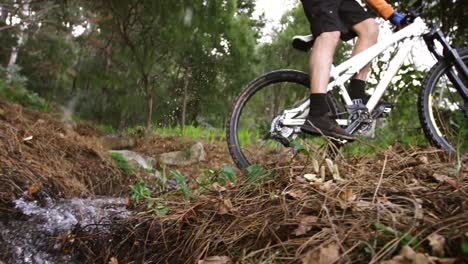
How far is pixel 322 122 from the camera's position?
2.20 m

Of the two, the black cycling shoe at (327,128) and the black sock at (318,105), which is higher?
the black sock at (318,105)

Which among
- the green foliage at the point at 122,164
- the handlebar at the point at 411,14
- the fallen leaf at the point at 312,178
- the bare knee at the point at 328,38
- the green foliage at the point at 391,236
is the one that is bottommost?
the green foliage at the point at 122,164

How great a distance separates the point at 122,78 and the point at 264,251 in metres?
6.94

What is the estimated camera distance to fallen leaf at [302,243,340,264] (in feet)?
2.69

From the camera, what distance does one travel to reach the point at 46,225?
5.45 feet

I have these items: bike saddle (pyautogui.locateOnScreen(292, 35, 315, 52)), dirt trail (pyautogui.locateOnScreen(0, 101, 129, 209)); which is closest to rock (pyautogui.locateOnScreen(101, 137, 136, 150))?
dirt trail (pyautogui.locateOnScreen(0, 101, 129, 209))

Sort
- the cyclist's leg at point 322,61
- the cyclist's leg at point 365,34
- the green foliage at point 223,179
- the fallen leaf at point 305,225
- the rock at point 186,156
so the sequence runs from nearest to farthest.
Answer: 1. the fallen leaf at point 305,225
2. the green foliage at point 223,179
3. the cyclist's leg at point 322,61
4. the cyclist's leg at point 365,34
5. the rock at point 186,156

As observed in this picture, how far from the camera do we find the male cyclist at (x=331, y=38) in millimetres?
2213

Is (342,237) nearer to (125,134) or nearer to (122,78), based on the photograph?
(125,134)

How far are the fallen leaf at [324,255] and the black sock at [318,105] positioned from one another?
1.42 meters

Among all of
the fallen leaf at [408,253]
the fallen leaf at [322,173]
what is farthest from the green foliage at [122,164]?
the fallen leaf at [408,253]

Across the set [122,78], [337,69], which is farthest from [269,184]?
[122,78]

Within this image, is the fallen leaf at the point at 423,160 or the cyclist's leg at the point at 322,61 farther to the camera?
the cyclist's leg at the point at 322,61

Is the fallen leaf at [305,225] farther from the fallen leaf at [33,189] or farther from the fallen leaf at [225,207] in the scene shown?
the fallen leaf at [33,189]
